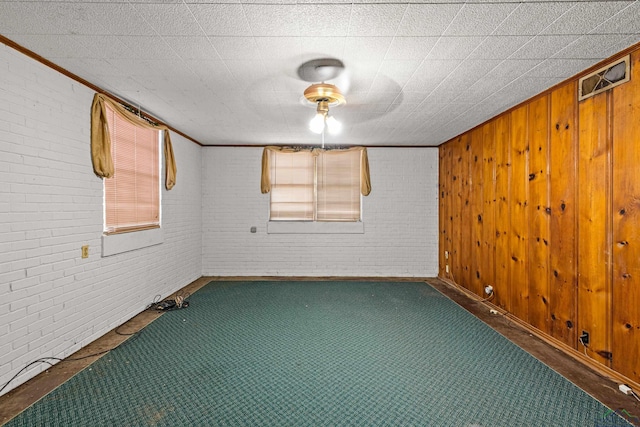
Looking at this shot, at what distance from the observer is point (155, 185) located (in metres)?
3.97

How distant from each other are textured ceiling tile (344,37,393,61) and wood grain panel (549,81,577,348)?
5.93 feet

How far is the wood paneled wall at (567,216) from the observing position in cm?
212

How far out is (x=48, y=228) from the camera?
2.36 metres

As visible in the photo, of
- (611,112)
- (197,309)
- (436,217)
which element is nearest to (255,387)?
(197,309)

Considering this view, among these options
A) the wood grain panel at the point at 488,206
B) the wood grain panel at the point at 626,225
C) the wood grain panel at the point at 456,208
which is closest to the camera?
the wood grain panel at the point at 626,225

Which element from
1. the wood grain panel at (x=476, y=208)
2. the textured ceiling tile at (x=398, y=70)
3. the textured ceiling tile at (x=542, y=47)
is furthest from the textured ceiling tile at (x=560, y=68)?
the wood grain panel at (x=476, y=208)

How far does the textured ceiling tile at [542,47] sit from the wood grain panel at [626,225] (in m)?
0.54

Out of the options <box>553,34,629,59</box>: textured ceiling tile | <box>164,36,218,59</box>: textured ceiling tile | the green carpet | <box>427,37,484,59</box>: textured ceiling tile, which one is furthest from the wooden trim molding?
<box>553,34,629,59</box>: textured ceiling tile

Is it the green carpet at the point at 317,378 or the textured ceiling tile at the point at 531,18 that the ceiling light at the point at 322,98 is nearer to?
the textured ceiling tile at the point at 531,18

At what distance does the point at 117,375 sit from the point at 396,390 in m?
2.09

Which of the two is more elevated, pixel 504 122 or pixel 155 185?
pixel 504 122

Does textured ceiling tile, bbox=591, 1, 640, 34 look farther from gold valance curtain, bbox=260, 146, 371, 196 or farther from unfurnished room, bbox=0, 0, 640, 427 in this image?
gold valance curtain, bbox=260, 146, 371, 196

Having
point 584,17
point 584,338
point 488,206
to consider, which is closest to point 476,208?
point 488,206

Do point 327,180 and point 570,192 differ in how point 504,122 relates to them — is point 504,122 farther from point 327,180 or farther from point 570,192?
point 327,180
